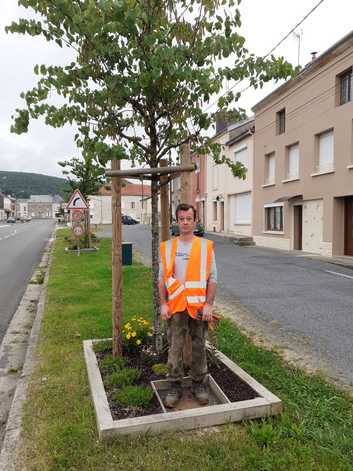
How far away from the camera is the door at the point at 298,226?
1878 centimetres

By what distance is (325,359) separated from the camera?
4652mm

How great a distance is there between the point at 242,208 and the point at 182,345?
25.0 m

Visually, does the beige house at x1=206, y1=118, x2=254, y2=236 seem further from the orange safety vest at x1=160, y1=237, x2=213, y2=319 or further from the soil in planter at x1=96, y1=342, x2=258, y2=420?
the orange safety vest at x1=160, y1=237, x2=213, y2=319

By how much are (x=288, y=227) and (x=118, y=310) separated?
652 inches

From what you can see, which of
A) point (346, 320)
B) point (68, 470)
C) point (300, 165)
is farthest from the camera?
point (300, 165)

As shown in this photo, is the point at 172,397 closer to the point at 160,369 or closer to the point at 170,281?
the point at 160,369

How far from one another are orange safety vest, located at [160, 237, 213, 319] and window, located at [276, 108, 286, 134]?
18.5 meters

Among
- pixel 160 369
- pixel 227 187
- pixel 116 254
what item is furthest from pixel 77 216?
pixel 227 187

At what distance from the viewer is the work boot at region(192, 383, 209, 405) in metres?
3.32

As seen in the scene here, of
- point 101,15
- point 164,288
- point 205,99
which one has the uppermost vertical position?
point 101,15

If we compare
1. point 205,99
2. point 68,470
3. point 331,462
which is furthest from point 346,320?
point 68,470

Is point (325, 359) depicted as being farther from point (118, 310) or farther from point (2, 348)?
point (2, 348)

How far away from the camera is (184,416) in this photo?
297cm

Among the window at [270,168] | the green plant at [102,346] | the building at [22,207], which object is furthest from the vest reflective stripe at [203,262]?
the building at [22,207]
